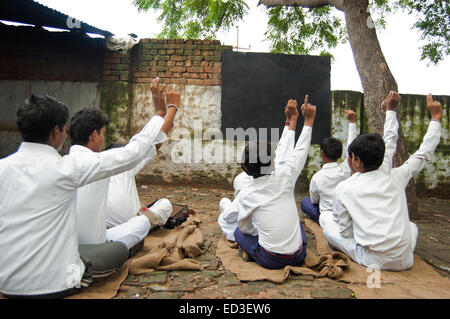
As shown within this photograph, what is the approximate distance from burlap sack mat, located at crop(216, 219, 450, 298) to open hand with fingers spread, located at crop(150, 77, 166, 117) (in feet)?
4.60

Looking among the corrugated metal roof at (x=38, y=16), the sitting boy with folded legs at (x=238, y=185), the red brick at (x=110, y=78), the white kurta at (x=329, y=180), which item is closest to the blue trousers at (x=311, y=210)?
the white kurta at (x=329, y=180)

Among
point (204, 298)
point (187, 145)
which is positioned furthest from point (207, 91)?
point (204, 298)

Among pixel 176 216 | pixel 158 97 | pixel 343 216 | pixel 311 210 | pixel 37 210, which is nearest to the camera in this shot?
pixel 37 210

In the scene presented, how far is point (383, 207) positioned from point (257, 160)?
107 centimetres

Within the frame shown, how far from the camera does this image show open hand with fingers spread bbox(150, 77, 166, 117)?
2.13 m

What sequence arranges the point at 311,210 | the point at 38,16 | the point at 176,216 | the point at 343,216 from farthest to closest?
the point at 38,16 < the point at 311,210 < the point at 176,216 < the point at 343,216

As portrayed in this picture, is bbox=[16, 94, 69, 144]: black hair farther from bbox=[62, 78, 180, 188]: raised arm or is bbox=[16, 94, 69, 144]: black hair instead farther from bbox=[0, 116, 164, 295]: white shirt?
bbox=[62, 78, 180, 188]: raised arm

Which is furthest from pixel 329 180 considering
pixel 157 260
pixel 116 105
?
pixel 116 105

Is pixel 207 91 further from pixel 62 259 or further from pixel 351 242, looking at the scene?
pixel 62 259

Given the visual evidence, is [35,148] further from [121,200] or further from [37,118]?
[121,200]

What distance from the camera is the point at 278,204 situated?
2.57 m

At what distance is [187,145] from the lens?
260 inches

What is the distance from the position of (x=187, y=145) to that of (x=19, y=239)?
16.1 feet

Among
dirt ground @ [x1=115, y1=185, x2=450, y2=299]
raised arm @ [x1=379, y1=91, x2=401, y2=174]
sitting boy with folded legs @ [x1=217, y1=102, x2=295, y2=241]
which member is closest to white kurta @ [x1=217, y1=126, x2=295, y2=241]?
sitting boy with folded legs @ [x1=217, y1=102, x2=295, y2=241]
